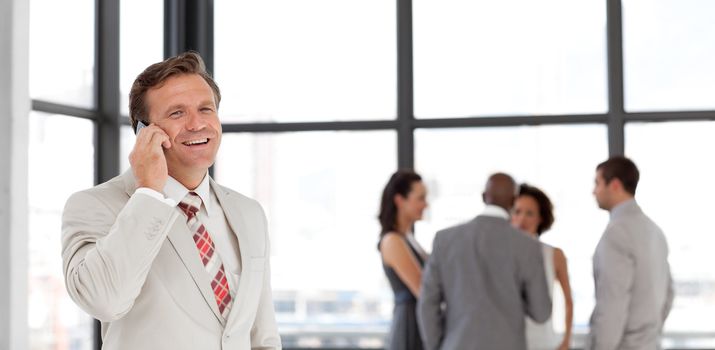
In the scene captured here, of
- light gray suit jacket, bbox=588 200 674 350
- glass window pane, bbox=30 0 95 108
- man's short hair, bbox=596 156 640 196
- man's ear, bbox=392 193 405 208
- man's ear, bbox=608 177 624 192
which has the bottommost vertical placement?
light gray suit jacket, bbox=588 200 674 350

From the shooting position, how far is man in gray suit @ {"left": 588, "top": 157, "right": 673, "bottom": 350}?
396cm

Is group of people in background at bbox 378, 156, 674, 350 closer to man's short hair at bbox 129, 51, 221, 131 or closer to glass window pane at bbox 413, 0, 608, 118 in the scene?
glass window pane at bbox 413, 0, 608, 118

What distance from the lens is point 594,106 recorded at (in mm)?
5605

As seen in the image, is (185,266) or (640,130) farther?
(640,130)

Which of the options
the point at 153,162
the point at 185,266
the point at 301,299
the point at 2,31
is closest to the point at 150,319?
the point at 185,266

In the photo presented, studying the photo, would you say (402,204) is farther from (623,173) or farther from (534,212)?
(623,173)

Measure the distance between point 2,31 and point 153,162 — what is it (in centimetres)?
220

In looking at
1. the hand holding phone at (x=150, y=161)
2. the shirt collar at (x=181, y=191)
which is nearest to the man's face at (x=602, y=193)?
the shirt collar at (x=181, y=191)

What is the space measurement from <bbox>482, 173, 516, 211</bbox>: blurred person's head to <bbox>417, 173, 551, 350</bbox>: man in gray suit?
1.2 inches

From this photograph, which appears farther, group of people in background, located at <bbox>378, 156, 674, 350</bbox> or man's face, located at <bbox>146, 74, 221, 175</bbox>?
group of people in background, located at <bbox>378, 156, 674, 350</bbox>

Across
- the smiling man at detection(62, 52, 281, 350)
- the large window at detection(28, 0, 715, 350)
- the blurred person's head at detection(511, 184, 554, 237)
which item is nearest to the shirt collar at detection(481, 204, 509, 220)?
the blurred person's head at detection(511, 184, 554, 237)

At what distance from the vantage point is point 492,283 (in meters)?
3.87

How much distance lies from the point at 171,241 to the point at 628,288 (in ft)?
8.98

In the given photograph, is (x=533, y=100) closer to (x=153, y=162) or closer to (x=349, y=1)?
(x=349, y=1)
